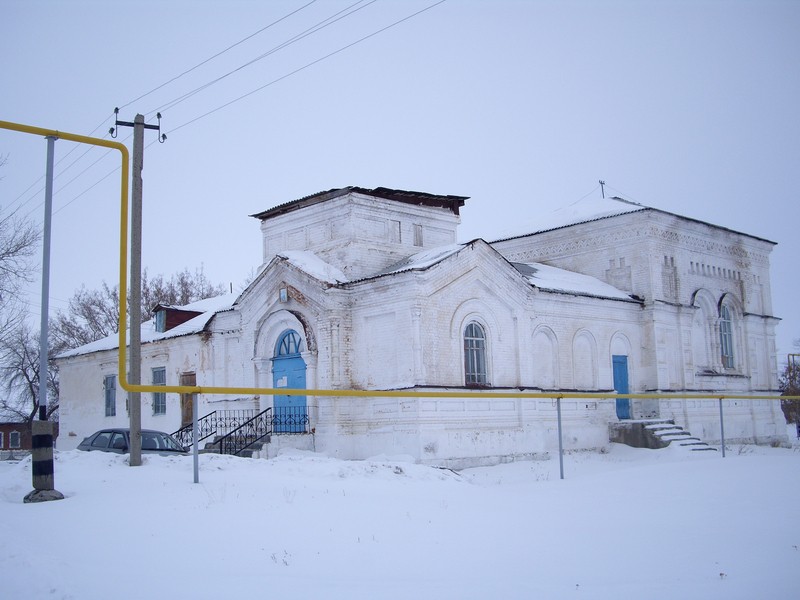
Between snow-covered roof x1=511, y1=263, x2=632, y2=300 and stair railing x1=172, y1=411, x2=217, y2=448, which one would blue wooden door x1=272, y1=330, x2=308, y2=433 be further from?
snow-covered roof x1=511, y1=263, x2=632, y2=300

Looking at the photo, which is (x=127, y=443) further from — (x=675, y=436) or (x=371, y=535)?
(x=675, y=436)

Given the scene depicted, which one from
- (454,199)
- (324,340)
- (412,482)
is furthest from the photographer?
(454,199)

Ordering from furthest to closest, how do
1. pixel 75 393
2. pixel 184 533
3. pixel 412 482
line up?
1. pixel 75 393
2. pixel 412 482
3. pixel 184 533

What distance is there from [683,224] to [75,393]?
24322mm

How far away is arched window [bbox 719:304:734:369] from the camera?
1141 inches

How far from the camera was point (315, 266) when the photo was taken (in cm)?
2248

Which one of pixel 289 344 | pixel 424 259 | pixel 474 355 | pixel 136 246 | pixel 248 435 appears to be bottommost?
pixel 248 435

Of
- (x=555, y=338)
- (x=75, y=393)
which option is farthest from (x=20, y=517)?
(x=75, y=393)

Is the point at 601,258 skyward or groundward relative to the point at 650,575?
skyward

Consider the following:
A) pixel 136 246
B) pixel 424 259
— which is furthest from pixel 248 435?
pixel 136 246

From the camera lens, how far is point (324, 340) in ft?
70.0

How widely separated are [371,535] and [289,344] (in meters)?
14.3

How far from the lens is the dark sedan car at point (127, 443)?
56.3 feet

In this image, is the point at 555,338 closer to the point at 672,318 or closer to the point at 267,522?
the point at 672,318
